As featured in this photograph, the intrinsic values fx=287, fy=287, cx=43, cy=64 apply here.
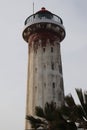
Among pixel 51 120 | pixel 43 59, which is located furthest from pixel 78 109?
pixel 43 59

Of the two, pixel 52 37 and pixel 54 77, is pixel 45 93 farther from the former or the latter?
pixel 52 37

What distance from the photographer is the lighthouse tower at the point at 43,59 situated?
129ft

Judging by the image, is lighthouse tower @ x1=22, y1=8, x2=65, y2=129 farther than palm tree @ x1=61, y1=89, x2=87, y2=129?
Yes

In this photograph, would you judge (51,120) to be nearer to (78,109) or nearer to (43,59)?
(78,109)

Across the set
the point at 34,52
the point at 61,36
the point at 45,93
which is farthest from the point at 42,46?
the point at 45,93

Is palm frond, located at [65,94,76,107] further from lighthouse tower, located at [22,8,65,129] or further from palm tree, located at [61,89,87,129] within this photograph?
lighthouse tower, located at [22,8,65,129]

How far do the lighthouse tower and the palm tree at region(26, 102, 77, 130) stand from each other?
62.1 ft

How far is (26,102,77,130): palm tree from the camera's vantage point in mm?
15734

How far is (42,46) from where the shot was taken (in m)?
42.8

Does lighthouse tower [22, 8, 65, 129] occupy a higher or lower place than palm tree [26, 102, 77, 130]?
higher

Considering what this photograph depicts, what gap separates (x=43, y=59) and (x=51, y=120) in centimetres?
2376

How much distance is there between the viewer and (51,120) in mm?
18266

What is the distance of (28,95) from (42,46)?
7.60 m

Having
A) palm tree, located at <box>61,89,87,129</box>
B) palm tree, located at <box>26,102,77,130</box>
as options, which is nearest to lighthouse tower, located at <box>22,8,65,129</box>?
palm tree, located at <box>26,102,77,130</box>
